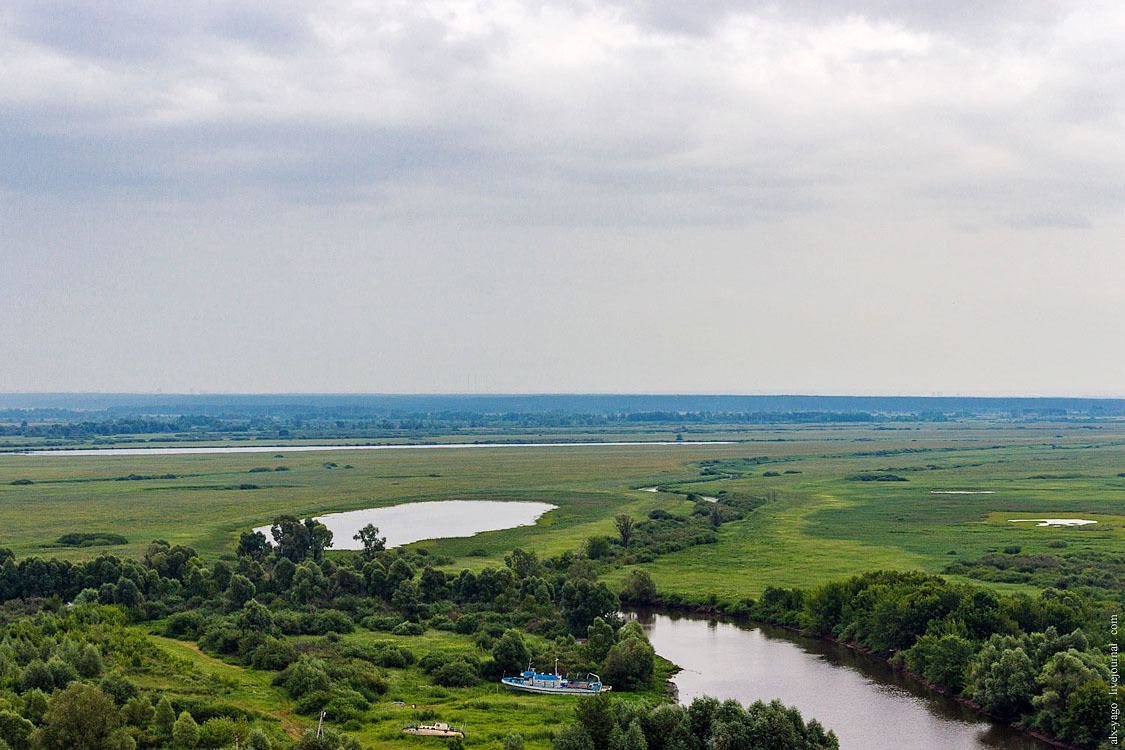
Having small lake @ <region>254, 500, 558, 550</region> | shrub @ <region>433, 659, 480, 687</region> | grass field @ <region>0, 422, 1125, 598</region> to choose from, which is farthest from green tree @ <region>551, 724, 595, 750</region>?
small lake @ <region>254, 500, 558, 550</region>

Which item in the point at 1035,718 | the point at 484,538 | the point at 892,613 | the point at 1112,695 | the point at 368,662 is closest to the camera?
the point at 1112,695

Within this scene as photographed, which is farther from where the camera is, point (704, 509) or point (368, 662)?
point (704, 509)

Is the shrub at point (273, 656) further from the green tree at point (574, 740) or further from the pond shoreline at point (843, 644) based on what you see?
the green tree at point (574, 740)

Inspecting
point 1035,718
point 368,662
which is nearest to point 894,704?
point 1035,718

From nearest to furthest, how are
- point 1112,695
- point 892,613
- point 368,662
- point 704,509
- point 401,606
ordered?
point 1112,695 < point 368,662 < point 892,613 < point 401,606 < point 704,509

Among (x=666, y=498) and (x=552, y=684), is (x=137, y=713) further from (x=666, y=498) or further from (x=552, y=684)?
(x=666, y=498)

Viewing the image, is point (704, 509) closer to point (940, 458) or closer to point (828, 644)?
point (828, 644)

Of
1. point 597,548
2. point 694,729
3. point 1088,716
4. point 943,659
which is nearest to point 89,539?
point 597,548
